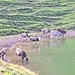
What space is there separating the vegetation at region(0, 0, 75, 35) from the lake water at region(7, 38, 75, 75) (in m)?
18.1

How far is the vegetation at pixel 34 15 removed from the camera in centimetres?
8338

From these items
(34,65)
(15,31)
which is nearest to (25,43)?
(15,31)

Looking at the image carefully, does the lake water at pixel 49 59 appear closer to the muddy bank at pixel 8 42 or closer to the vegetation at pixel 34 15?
the muddy bank at pixel 8 42

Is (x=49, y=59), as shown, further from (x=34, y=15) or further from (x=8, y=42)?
(x=34, y=15)

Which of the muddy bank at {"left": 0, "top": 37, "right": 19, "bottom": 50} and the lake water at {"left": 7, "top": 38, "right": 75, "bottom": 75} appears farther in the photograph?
the muddy bank at {"left": 0, "top": 37, "right": 19, "bottom": 50}

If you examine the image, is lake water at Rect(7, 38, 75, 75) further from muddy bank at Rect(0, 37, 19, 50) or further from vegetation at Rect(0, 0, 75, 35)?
vegetation at Rect(0, 0, 75, 35)

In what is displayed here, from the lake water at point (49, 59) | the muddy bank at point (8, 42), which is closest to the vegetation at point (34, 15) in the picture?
the muddy bank at point (8, 42)

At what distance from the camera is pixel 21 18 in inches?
3607

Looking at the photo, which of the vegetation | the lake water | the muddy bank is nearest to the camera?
the lake water

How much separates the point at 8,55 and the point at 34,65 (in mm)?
8724

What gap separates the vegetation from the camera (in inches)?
3282

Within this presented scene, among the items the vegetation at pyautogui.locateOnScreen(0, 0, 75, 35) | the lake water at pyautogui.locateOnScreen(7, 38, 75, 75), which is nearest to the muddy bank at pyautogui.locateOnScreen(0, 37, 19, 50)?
the lake water at pyautogui.locateOnScreen(7, 38, 75, 75)

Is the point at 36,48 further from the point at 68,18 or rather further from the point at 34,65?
the point at 68,18

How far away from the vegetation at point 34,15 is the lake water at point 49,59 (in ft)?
59.2
